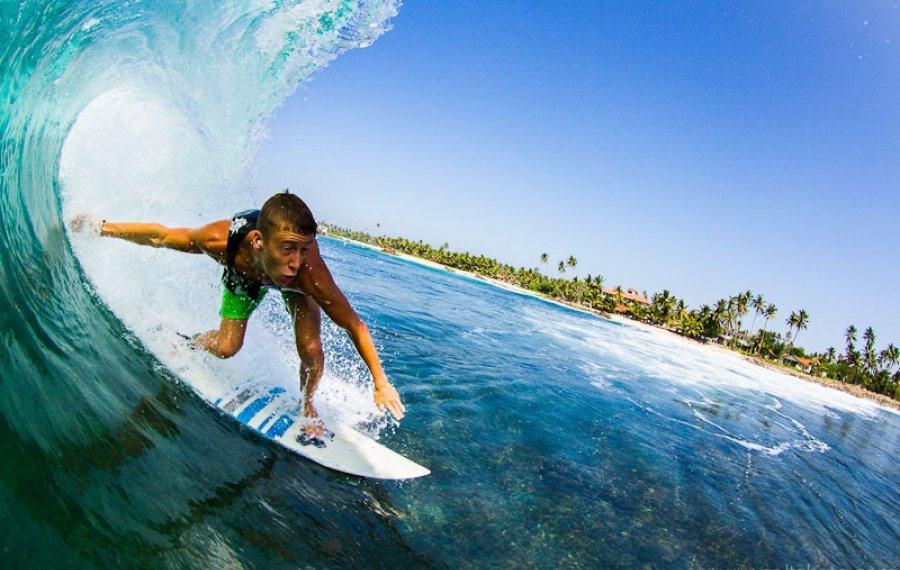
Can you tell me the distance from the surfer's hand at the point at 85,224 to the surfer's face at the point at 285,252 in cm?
271

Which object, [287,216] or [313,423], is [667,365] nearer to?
[313,423]

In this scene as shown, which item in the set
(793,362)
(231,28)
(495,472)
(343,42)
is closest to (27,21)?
(231,28)

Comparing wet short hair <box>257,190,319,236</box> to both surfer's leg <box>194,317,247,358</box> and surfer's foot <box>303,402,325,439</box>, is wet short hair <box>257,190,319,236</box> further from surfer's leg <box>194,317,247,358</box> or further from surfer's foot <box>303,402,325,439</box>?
surfer's foot <box>303,402,325,439</box>

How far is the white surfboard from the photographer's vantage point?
165 inches

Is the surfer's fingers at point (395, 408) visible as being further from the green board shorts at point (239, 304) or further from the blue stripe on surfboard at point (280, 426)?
the green board shorts at point (239, 304)

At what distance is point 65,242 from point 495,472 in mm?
6023

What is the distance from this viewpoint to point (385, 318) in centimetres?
1305

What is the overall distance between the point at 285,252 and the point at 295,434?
206cm

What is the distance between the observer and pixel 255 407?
4.46 metres

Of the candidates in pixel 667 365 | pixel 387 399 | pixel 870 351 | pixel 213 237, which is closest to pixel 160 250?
pixel 213 237

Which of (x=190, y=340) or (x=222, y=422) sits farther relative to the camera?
(x=190, y=340)

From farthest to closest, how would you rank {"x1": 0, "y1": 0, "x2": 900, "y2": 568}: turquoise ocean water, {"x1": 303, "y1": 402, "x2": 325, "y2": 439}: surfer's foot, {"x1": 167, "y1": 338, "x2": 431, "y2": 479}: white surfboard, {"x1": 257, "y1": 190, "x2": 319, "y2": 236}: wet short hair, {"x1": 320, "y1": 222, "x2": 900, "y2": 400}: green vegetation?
{"x1": 320, "y1": 222, "x2": 900, "y2": 400}: green vegetation → {"x1": 303, "y1": 402, "x2": 325, "y2": 439}: surfer's foot → {"x1": 167, "y1": 338, "x2": 431, "y2": 479}: white surfboard → {"x1": 257, "y1": 190, "x2": 319, "y2": 236}: wet short hair → {"x1": 0, "y1": 0, "x2": 900, "y2": 568}: turquoise ocean water

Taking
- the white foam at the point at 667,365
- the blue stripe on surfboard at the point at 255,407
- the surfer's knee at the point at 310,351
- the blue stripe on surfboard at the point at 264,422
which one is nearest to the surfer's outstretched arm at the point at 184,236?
the surfer's knee at the point at 310,351

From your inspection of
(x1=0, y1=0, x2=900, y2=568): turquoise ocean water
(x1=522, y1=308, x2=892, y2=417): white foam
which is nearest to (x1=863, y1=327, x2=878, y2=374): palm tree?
(x1=522, y1=308, x2=892, y2=417): white foam
